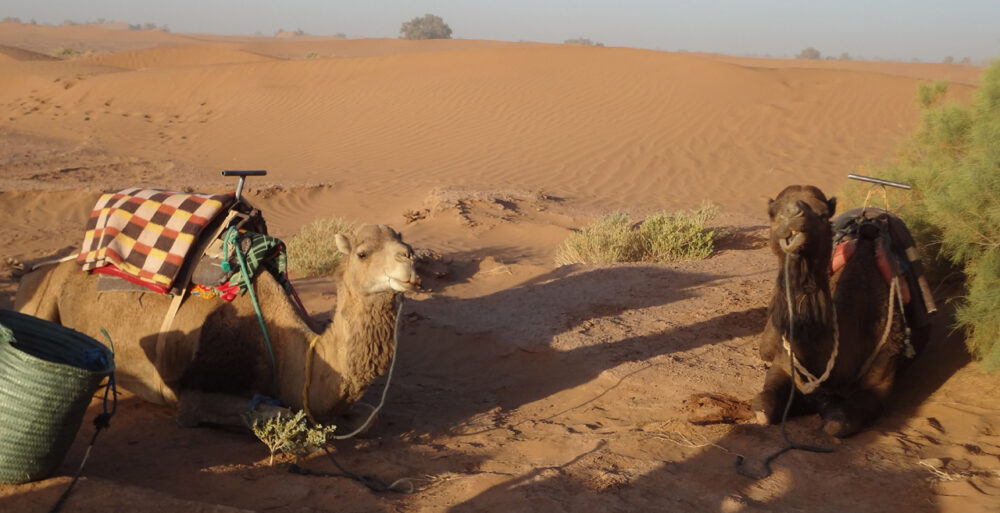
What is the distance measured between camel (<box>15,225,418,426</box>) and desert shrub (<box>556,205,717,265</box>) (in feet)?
19.4

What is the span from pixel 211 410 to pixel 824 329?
393 centimetres

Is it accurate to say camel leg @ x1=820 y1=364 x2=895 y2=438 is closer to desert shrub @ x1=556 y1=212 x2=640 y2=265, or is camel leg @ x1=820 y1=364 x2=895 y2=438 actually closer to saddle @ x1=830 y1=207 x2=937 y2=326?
saddle @ x1=830 y1=207 x2=937 y2=326

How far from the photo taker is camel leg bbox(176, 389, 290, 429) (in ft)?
17.1

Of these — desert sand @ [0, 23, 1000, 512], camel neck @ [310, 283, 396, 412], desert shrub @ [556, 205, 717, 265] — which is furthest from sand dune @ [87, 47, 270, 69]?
camel neck @ [310, 283, 396, 412]

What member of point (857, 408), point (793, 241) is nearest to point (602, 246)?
point (857, 408)

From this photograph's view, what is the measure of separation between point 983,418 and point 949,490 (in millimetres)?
1272

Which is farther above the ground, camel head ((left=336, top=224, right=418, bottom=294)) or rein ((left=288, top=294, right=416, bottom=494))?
camel head ((left=336, top=224, right=418, bottom=294))

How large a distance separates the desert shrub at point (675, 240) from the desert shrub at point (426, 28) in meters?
75.4

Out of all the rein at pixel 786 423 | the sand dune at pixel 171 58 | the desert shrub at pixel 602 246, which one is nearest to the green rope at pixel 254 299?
the rein at pixel 786 423

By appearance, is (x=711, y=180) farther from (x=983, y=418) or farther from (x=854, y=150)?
(x=983, y=418)

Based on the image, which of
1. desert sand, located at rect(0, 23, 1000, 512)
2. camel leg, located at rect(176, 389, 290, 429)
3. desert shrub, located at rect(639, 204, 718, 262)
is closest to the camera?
desert sand, located at rect(0, 23, 1000, 512)

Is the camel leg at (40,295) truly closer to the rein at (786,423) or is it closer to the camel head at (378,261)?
the camel head at (378,261)

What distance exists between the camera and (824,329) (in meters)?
5.24

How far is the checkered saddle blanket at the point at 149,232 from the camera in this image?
541 cm
